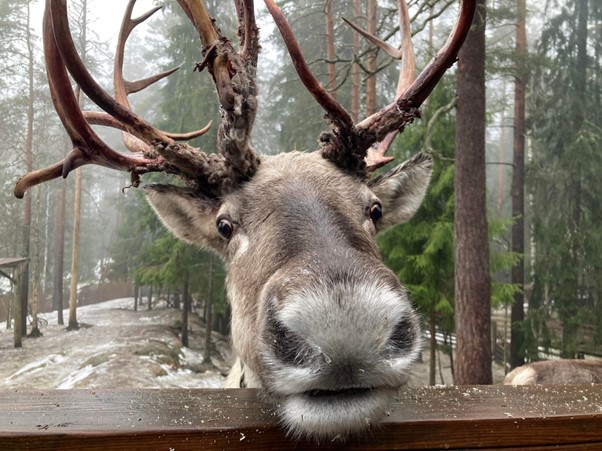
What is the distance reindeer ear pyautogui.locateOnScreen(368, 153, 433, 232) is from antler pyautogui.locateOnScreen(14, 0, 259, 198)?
3.59 feet

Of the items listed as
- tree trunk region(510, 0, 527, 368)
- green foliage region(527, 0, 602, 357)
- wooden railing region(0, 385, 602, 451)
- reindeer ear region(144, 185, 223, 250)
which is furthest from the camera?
green foliage region(527, 0, 602, 357)

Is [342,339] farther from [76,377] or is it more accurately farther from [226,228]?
[76,377]

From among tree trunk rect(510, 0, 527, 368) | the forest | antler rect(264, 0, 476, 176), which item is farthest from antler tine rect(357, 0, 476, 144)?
tree trunk rect(510, 0, 527, 368)

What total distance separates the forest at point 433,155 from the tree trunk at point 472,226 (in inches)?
0.9

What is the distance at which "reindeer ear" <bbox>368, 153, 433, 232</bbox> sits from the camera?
3637 millimetres

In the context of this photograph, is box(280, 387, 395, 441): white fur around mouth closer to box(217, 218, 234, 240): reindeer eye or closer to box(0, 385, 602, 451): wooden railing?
box(0, 385, 602, 451): wooden railing

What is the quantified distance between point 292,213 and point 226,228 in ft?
2.08

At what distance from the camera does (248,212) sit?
277 cm

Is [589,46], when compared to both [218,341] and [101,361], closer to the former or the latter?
[218,341]

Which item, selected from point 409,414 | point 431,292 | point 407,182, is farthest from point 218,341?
point 409,414

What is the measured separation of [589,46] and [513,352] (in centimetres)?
1273

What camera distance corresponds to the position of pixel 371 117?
3.04m

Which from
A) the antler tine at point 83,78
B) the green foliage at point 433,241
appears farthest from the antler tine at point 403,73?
the green foliage at point 433,241

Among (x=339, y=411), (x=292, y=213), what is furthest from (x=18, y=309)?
(x=339, y=411)
